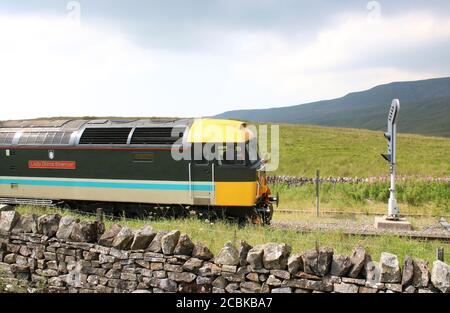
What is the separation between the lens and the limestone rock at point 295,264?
646 cm

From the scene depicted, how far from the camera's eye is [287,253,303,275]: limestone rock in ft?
21.2

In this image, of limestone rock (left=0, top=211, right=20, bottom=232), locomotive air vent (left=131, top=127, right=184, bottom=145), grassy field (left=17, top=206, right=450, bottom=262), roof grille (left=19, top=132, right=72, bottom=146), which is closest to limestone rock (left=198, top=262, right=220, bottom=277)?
grassy field (left=17, top=206, right=450, bottom=262)

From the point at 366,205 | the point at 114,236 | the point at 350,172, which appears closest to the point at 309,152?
the point at 350,172

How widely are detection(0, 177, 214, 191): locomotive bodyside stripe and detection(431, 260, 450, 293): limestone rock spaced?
7299 millimetres

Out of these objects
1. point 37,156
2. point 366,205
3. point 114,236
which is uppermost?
point 37,156

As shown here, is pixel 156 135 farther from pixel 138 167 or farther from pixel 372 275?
pixel 372 275

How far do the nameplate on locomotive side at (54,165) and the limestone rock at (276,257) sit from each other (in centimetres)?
968

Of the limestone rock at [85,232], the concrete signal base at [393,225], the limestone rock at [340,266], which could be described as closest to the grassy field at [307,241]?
the limestone rock at [340,266]

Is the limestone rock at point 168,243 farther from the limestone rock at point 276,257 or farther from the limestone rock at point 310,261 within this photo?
the limestone rock at point 310,261

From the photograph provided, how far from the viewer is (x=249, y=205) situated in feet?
40.3

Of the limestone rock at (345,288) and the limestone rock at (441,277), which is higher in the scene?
the limestone rock at (441,277)
